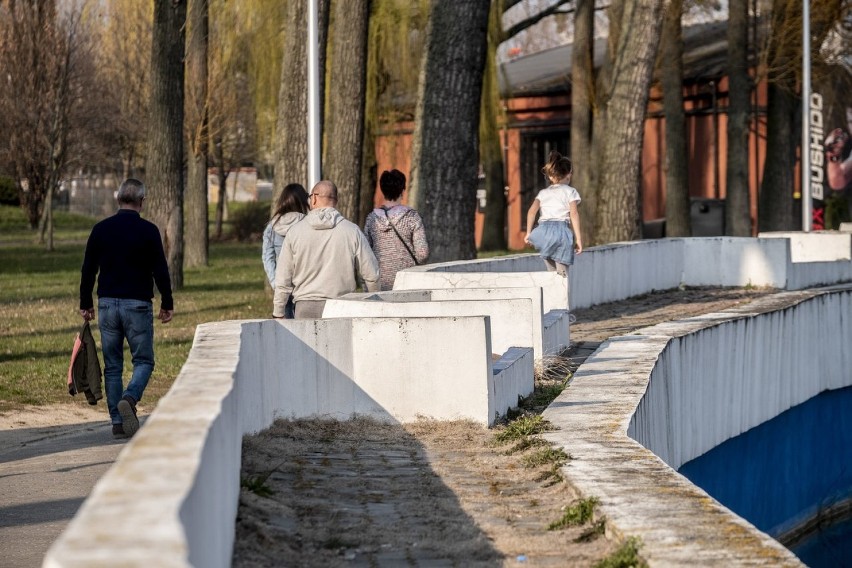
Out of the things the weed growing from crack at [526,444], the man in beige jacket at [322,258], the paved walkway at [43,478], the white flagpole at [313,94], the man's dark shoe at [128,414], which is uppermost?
the white flagpole at [313,94]

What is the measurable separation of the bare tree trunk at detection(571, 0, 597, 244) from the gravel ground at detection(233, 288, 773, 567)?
25.9 metres

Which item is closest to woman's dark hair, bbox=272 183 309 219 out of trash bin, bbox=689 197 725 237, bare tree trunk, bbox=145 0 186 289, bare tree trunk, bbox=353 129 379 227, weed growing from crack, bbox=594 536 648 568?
weed growing from crack, bbox=594 536 648 568

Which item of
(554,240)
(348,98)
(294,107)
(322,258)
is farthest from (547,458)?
(348,98)

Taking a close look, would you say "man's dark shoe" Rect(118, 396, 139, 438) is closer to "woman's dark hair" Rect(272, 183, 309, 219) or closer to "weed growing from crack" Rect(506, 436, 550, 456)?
"woman's dark hair" Rect(272, 183, 309, 219)

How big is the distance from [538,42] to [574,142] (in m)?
77.4

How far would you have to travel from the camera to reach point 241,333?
8211 mm

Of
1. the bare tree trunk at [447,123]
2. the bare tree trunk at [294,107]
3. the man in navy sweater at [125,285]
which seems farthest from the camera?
the bare tree trunk at [294,107]

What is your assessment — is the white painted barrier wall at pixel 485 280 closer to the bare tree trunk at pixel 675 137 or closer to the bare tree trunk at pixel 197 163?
the bare tree trunk at pixel 675 137

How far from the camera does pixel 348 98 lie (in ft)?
74.8

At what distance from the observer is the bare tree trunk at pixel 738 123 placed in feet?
112

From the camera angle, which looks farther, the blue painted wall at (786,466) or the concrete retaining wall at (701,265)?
the concrete retaining wall at (701,265)

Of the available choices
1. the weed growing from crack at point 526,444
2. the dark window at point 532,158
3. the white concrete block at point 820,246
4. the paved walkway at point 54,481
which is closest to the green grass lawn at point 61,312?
the paved walkway at point 54,481

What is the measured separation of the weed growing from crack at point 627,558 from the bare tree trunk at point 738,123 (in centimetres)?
2900

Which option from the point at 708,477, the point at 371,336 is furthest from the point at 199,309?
the point at 371,336
